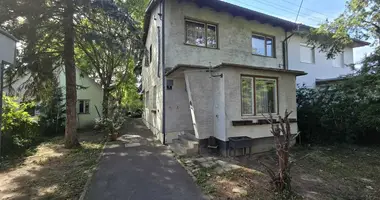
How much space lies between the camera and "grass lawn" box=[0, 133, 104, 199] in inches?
182

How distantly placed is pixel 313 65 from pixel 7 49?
52.6 feet

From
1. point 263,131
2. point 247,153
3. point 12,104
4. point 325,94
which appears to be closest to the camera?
point 247,153

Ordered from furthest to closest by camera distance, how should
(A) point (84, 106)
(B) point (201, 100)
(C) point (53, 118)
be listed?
(A) point (84, 106), (C) point (53, 118), (B) point (201, 100)

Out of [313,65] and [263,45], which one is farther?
[313,65]

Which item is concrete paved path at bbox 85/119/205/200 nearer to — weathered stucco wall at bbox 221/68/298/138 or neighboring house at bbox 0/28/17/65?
weathered stucco wall at bbox 221/68/298/138

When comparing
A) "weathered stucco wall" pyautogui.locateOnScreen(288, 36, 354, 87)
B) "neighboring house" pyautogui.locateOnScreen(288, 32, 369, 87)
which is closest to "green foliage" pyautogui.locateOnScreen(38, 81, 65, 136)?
"weathered stucco wall" pyautogui.locateOnScreen(288, 36, 354, 87)

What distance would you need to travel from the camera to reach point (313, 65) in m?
14.3

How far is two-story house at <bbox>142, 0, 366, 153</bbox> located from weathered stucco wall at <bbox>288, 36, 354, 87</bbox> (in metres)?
0.37

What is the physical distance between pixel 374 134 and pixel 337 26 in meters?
5.06

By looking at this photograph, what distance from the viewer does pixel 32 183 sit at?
208 inches

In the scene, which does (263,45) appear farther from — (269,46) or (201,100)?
(201,100)

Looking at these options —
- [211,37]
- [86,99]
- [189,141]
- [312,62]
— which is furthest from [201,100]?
[86,99]

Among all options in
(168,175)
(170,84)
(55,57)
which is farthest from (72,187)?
(55,57)

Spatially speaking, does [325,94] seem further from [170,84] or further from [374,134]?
[170,84]
